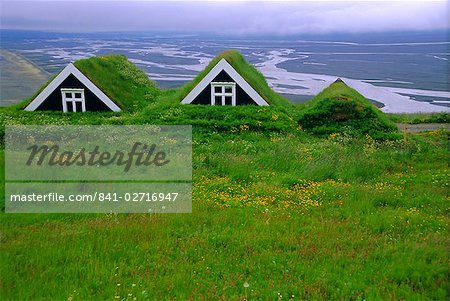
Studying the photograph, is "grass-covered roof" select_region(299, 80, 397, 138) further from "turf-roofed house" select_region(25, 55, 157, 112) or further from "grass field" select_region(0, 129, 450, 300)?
"turf-roofed house" select_region(25, 55, 157, 112)


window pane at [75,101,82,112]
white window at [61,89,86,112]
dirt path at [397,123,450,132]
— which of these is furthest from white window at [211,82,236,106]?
dirt path at [397,123,450,132]

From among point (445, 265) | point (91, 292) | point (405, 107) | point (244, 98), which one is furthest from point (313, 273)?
point (405, 107)

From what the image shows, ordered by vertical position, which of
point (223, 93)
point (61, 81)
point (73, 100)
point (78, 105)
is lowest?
point (78, 105)

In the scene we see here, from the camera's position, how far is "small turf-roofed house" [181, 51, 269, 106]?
2300cm

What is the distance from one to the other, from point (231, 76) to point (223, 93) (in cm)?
106

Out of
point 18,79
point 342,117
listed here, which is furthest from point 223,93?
point 18,79

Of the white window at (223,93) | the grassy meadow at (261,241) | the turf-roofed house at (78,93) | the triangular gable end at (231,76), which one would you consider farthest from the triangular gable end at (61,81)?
the grassy meadow at (261,241)

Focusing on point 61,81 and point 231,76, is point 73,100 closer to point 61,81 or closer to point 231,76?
point 61,81

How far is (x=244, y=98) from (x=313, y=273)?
16.7 meters

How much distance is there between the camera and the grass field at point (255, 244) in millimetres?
7145

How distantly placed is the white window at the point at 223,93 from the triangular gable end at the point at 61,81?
5.93 meters

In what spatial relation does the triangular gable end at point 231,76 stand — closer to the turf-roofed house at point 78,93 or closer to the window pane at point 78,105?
the turf-roofed house at point 78,93

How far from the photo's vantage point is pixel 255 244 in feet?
28.8

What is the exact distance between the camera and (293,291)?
7.04m
